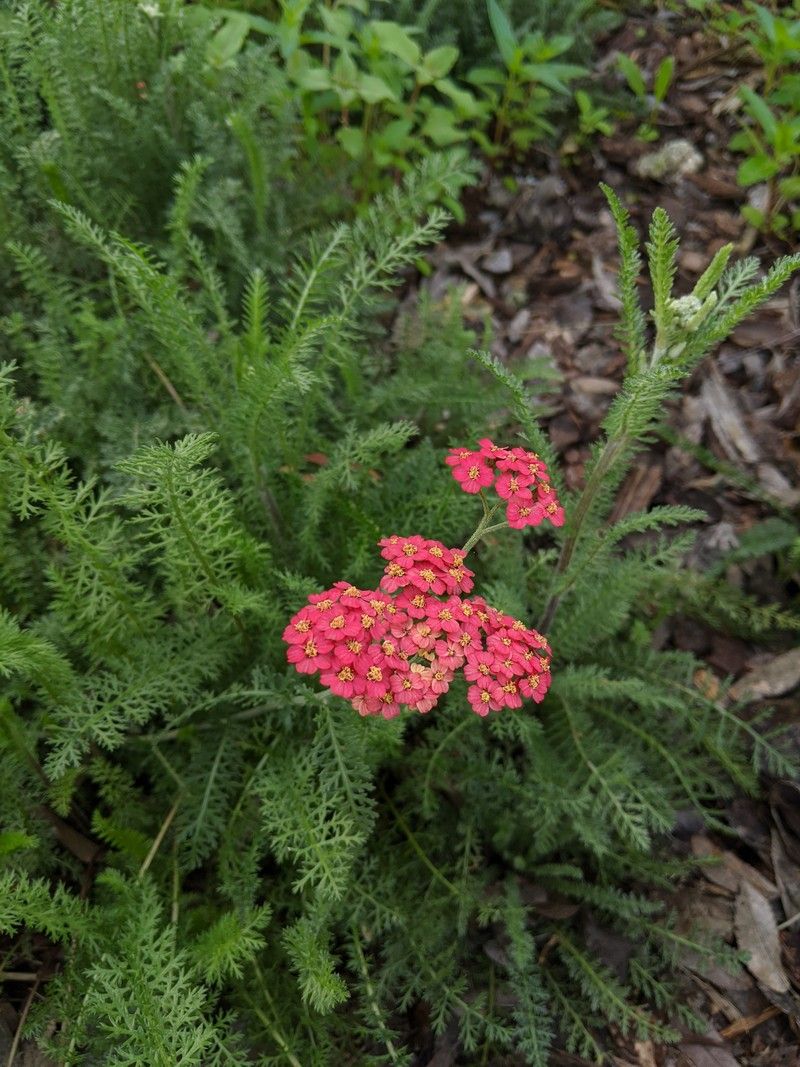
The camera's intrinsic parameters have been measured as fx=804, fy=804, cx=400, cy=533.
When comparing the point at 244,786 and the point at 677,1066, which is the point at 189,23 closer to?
the point at 244,786

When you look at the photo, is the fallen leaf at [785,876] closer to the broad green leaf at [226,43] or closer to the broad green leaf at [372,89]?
the broad green leaf at [372,89]

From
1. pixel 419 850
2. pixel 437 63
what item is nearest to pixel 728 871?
pixel 419 850

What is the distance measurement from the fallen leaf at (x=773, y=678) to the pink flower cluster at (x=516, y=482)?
1.23 metres

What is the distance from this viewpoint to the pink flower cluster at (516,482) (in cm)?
152

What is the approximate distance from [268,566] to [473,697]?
0.73 meters

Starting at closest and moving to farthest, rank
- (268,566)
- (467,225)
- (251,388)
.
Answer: (251,388) < (268,566) < (467,225)

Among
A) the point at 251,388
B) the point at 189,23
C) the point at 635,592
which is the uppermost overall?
the point at 189,23

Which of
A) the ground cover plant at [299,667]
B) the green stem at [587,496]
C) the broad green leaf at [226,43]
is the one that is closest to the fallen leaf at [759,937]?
the ground cover plant at [299,667]

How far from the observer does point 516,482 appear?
155 cm

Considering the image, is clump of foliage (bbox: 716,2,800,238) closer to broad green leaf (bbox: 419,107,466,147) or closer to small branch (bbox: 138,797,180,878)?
broad green leaf (bbox: 419,107,466,147)

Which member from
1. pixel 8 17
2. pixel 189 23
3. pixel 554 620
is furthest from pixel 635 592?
pixel 8 17

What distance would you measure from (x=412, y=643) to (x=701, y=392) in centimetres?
204

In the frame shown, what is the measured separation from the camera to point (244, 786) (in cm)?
191

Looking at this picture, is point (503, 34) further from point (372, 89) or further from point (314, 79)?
point (314, 79)
